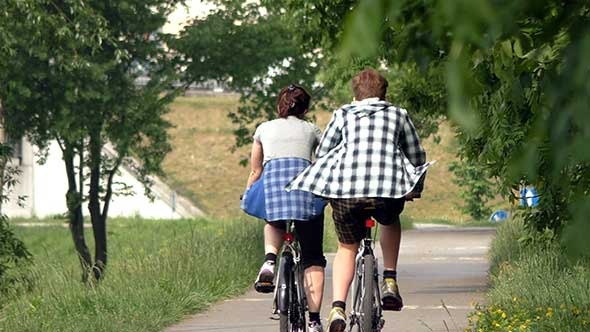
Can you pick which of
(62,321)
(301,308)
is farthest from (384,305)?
(62,321)

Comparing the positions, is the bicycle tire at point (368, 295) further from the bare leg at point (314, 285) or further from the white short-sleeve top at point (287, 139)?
the white short-sleeve top at point (287, 139)

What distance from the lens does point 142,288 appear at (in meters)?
12.7

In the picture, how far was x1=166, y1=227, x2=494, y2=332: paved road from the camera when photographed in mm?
11164

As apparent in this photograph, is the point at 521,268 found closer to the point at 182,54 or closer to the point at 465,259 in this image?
the point at 465,259

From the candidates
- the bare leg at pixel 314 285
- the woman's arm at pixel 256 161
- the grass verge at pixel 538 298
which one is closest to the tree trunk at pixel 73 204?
the grass verge at pixel 538 298

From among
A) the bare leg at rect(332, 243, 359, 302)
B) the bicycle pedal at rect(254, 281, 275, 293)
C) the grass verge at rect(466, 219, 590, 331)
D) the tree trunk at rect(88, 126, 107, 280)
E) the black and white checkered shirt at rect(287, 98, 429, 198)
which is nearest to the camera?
the black and white checkered shirt at rect(287, 98, 429, 198)

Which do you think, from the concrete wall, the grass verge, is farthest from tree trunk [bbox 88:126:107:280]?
the concrete wall

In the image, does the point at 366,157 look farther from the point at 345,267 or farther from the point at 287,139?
the point at 287,139

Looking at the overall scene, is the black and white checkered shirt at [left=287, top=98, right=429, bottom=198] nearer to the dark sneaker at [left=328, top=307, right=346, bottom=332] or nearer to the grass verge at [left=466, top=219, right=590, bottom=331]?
the dark sneaker at [left=328, top=307, right=346, bottom=332]

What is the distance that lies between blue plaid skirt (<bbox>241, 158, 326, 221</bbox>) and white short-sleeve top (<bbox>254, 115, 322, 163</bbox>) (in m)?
0.05

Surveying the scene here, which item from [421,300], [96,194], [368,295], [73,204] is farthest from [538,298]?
[96,194]

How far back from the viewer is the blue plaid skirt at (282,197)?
9.18 m

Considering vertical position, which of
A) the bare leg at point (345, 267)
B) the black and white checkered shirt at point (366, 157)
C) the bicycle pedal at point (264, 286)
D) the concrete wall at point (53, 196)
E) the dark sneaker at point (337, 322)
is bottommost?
the dark sneaker at point (337, 322)

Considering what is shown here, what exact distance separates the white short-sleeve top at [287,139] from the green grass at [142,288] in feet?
5.42
